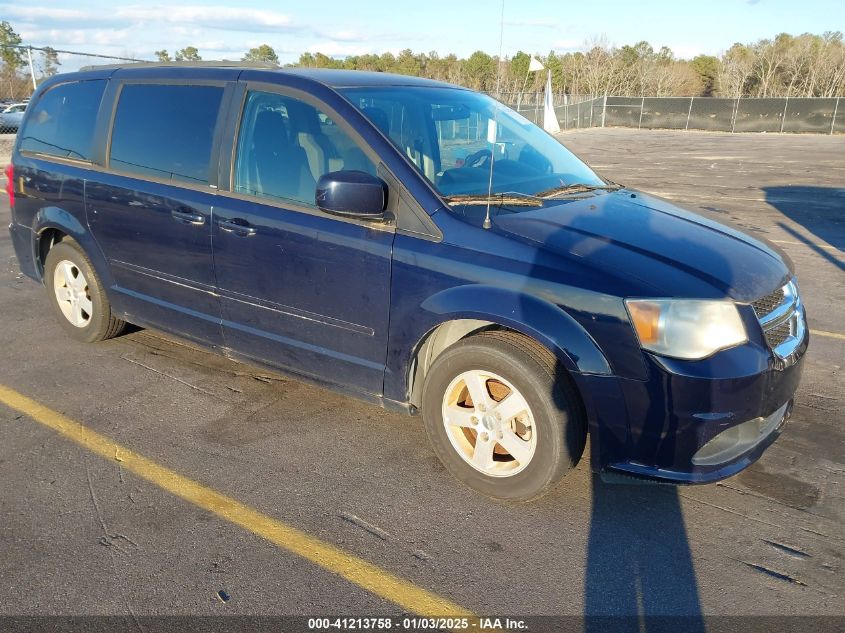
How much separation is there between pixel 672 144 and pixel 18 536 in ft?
96.1

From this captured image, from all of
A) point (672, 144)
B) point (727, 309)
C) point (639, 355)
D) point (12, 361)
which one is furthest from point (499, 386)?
point (672, 144)

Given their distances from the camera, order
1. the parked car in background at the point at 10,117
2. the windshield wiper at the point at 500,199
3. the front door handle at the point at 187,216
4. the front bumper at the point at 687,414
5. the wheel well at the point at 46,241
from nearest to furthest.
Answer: the front bumper at the point at 687,414 → the windshield wiper at the point at 500,199 → the front door handle at the point at 187,216 → the wheel well at the point at 46,241 → the parked car in background at the point at 10,117

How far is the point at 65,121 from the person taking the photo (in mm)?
4859

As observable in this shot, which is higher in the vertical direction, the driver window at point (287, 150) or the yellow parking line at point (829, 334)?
the driver window at point (287, 150)

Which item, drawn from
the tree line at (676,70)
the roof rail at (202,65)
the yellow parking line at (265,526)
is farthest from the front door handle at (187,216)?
the tree line at (676,70)

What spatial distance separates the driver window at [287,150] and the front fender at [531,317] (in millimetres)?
835

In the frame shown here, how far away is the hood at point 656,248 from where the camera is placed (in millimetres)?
2818

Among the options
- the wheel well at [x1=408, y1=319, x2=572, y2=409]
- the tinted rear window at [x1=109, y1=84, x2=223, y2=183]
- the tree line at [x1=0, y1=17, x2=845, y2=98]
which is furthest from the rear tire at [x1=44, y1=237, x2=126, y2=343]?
the tree line at [x1=0, y1=17, x2=845, y2=98]

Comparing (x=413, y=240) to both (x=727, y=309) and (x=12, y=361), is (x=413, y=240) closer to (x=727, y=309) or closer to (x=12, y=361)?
(x=727, y=309)

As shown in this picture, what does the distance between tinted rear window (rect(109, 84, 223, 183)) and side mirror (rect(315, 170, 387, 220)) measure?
1080mm

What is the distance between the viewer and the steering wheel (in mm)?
3752

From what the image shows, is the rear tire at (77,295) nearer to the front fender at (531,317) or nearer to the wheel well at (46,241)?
the wheel well at (46,241)

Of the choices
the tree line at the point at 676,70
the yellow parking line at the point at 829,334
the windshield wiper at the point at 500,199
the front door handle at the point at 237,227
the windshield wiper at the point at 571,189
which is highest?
the tree line at the point at 676,70

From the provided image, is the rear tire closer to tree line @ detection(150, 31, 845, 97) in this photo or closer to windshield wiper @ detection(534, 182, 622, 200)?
windshield wiper @ detection(534, 182, 622, 200)
